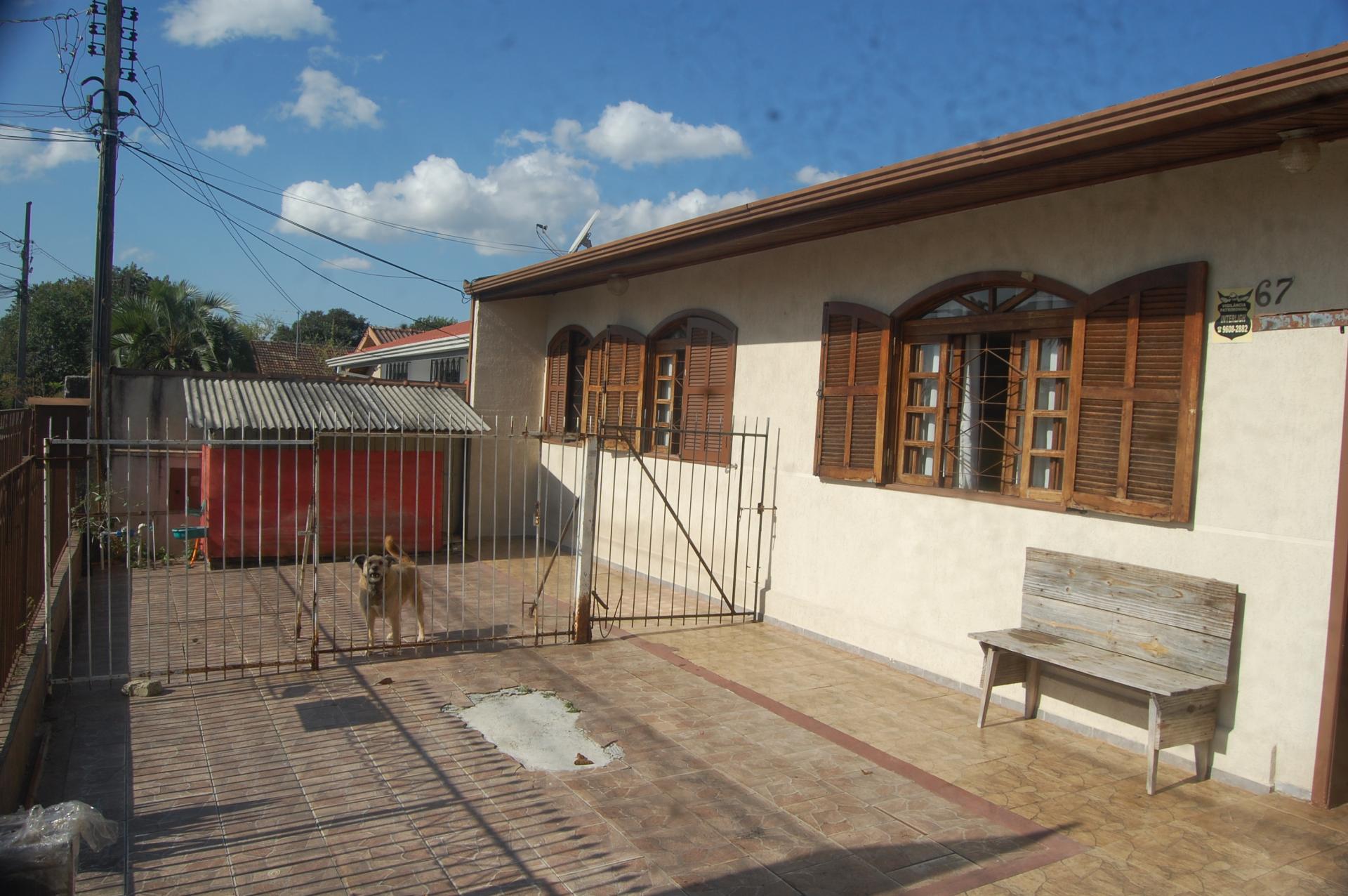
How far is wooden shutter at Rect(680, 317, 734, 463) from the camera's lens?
991cm

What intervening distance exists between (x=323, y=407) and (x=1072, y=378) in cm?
974

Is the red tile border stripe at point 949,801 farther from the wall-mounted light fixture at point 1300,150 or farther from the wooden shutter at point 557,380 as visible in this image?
the wooden shutter at point 557,380

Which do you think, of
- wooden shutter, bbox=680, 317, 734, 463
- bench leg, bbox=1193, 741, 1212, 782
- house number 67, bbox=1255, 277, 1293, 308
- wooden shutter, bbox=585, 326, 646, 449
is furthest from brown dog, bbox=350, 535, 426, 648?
house number 67, bbox=1255, 277, 1293, 308

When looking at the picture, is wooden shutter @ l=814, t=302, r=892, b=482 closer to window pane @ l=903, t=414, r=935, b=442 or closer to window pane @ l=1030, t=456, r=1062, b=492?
window pane @ l=903, t=414, r=935, b=442

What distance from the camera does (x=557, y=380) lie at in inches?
559

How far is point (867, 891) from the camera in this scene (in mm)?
3965

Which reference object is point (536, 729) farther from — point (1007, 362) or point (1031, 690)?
point (1007, 362)

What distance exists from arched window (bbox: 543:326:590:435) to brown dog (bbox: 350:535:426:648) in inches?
228

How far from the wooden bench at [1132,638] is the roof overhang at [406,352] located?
1330 cm

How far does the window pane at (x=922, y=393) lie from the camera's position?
7555mm

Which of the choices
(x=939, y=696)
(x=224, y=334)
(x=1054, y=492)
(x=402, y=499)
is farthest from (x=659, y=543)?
(x=224, y=334)

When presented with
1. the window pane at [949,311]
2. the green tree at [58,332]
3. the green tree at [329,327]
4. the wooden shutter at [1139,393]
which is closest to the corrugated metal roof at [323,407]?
the window pane at [949,311]

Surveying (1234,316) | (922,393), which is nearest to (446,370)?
(922,393)

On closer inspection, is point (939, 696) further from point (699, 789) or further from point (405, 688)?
point (405, 688)
